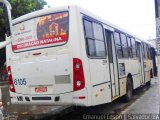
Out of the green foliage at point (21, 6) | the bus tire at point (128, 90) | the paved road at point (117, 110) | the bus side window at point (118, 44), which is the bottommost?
the paved road at point (117, 110)

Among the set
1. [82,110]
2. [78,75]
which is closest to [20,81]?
[78,75]

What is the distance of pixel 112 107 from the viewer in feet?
39.1

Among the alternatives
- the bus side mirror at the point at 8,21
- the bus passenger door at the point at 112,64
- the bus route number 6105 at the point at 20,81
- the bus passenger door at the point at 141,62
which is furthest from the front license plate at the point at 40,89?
the bus passenger door at the point at 141,62

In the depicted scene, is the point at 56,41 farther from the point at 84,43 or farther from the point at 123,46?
the point at 123,46

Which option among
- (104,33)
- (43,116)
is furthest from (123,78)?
(43,116)

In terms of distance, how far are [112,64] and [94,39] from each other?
5.61ft

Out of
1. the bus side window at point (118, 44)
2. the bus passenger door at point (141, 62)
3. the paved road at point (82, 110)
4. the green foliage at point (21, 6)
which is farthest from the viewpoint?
the green foliage at point (21, 6)

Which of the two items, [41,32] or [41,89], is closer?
[41,89]

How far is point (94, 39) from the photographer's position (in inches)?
364

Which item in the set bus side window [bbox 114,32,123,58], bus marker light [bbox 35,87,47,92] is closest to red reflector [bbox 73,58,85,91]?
bus marker light [bbox 35,87,47,92]

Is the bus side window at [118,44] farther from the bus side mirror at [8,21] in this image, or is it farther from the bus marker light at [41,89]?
the bus side mirror at [8,21]

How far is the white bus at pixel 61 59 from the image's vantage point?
8344 millimetres

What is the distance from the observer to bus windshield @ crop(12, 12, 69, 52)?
868cm

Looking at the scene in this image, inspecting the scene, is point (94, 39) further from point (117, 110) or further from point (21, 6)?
point (21, 6)
